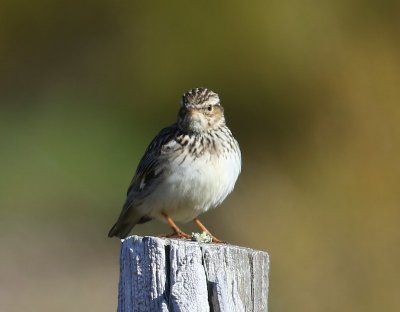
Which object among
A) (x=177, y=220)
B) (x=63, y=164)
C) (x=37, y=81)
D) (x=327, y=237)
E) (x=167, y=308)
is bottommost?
(x=167, y=308)

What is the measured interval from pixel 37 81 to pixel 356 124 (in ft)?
19.5

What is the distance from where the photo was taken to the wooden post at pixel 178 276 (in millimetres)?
5859

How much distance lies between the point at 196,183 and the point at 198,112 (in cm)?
63

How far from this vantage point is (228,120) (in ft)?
63.5

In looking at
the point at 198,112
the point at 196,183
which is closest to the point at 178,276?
the point at 196,183

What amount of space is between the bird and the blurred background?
7267mm

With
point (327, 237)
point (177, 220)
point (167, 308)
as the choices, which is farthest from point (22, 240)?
point (167, 308)

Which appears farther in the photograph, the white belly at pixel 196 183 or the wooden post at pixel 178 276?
the white belly at pixel 196 183

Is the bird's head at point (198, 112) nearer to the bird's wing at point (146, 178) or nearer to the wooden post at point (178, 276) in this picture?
the bird's wing at point (146, 178)

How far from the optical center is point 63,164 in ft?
64.5

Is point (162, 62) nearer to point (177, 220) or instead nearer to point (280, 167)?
point (280, 167)

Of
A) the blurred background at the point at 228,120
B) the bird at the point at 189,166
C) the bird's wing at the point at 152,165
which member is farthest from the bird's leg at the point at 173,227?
the blurred background at the point at 228,120

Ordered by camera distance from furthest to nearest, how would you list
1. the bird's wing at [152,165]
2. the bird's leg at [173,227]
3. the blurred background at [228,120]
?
the blurred background at [228,120]
the bird's wing at [152,165]
the bird's leg at [173,227]

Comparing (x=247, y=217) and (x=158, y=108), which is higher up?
(x=158, y=108)
